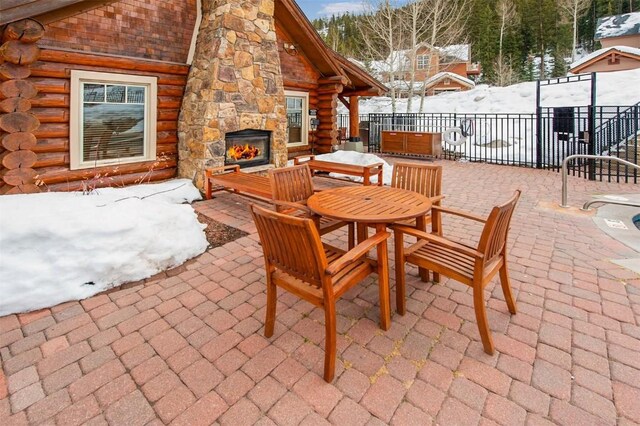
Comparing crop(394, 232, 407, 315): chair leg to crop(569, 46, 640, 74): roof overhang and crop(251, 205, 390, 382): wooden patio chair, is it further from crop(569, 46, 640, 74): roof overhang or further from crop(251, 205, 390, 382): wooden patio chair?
crop(569, 46, 640, 74): roof overhang

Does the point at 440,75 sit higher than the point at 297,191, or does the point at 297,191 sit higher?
the point at 440,75

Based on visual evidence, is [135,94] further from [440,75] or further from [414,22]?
[440,75]

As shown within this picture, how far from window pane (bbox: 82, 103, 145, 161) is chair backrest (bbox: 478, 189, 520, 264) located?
6206 mm

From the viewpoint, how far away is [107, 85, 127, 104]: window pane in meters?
6.07

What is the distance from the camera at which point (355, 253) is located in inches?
87.7

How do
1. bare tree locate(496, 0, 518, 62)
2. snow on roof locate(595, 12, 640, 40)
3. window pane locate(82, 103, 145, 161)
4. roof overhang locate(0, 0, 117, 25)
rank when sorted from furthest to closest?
bare tree locate(496, 0, 518, 62)
snow on roof locate(595, 12, 640, 40)
window pane locate(82, 103, 145, 161)
roof overhang locate(0, 0, 117, 25)

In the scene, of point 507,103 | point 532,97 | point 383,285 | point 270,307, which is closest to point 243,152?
point 270,307

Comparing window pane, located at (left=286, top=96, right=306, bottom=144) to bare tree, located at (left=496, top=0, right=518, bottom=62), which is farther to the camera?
bare tree, located at (left=496, top=0, right=518, bottom=62)

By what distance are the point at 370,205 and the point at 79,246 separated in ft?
8.27

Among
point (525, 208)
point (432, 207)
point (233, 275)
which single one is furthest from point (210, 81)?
point (525, 208)

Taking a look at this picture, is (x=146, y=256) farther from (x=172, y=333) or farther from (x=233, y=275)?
(x=172, y=333)

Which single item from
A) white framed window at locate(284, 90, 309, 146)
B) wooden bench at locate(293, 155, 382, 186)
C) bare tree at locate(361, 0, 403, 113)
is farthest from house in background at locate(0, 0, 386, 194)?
bare tree at locate(361, 0, 403, 113)

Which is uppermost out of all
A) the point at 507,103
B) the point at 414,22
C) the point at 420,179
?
the point at 414,22

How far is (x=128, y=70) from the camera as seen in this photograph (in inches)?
243
